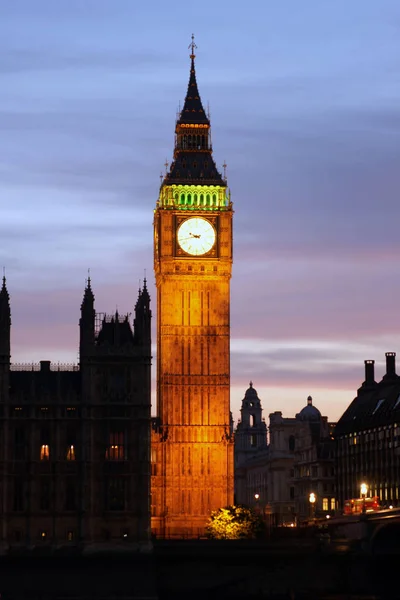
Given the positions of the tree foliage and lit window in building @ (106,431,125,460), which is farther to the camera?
the tree foliage

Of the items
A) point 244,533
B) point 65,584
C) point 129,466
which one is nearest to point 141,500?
point 129,466

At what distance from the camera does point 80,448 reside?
17275cm

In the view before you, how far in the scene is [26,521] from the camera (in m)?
172

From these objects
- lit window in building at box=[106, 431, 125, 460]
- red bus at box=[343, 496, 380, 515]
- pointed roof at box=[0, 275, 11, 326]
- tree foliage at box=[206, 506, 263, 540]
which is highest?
pointed roof at box=[0, 275, 11, 326]

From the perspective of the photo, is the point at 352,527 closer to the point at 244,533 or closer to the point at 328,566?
the point at 328,566

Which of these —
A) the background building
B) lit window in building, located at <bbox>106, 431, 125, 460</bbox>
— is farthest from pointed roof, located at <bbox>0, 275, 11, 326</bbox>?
lit window in building, located at <bbox>106, 431, 125, 460</bbox>

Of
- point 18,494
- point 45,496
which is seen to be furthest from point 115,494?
point 18,494

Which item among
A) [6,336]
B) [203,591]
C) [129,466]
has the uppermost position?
[6,336]

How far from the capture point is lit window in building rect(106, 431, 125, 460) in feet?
568

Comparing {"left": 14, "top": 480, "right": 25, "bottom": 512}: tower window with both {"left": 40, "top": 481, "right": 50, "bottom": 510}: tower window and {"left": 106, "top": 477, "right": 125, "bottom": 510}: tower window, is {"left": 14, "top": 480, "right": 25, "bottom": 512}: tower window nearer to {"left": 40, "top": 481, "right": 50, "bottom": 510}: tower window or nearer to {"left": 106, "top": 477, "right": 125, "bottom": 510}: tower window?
{"left": 40, "top": 481, "right": 50, "bottom": 510}: tower window

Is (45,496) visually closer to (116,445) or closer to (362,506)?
(116,445)

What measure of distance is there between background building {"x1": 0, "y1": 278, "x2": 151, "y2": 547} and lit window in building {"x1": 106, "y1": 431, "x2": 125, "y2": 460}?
0.10 m

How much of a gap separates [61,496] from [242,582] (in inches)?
829

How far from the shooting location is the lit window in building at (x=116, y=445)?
173 meters
